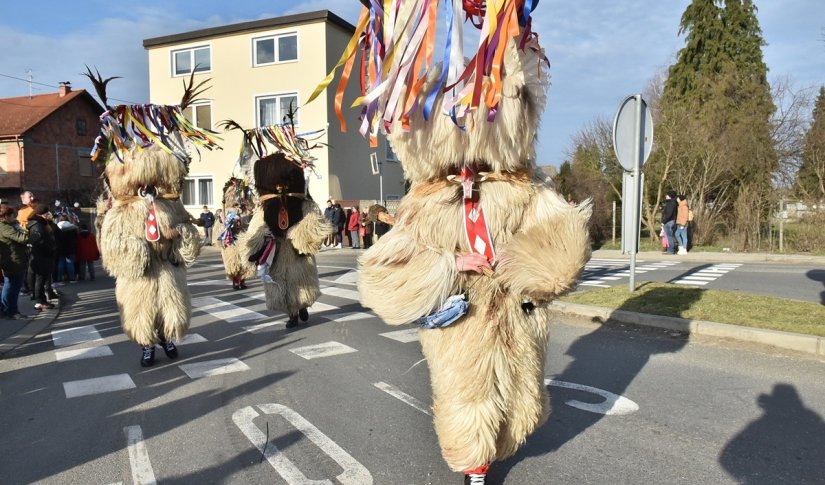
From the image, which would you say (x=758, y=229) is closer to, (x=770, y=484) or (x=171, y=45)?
(x=770, y=484)

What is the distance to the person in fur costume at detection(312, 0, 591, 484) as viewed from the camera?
2961mm

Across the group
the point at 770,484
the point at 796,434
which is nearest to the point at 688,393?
the point at 796,434

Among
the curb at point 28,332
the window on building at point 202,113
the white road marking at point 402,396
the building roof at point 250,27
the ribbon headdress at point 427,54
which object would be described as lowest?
the curb at point 28,332

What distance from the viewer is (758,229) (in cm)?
1673

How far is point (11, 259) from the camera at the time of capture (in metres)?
8.87

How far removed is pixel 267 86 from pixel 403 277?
25.1 m

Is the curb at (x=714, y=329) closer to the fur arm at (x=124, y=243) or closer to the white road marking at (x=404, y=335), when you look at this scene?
the white road marking at (x=404, y=335)

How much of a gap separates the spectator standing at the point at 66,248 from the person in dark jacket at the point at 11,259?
16.2ft

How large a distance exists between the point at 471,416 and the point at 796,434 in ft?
7.87

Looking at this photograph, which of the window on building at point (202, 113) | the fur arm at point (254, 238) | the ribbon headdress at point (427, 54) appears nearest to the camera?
the ribbon headdress at point (427, 54)

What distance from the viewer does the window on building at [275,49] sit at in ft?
85.0

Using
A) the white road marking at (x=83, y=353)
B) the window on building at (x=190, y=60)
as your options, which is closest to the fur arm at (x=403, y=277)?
the white road marking at (x=83, y=353)

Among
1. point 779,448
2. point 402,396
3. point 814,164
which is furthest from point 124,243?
point 814,164

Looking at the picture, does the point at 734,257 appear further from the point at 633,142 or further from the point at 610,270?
the point at 633,142
